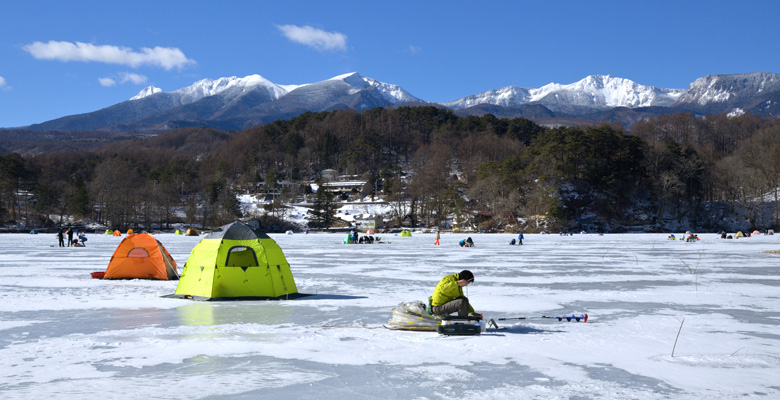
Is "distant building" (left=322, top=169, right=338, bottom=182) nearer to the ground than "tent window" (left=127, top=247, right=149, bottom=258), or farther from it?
farther from it

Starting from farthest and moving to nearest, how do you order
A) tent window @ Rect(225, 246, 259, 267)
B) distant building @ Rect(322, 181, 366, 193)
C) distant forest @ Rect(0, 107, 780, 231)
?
1. distant building @ Rect(322, 181, 366, 193)
2. distant forest @ Rect(0, 107, 780, 231)
3. tent window @ Rect(225, 246, 259, 267)

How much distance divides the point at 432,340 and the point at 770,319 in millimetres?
6435

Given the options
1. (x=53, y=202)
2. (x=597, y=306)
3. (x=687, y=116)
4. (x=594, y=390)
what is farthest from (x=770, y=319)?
(x=687, y=116)

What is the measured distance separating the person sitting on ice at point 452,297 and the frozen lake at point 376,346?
0.50 metres

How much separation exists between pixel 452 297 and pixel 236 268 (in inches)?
224

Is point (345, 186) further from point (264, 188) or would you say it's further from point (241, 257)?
point (241, 257)

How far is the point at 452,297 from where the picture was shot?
367 inches

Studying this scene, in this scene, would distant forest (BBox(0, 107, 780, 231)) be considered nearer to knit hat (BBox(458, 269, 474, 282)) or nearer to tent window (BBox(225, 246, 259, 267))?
tent window (BBox(225, 246, 259, 267))

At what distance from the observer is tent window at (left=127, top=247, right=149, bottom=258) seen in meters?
18.0

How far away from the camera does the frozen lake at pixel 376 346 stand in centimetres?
608

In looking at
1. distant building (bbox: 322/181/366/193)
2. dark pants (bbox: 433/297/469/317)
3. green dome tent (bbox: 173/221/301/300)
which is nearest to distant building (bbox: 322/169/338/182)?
distant building (bbox: 322/181/366/193)

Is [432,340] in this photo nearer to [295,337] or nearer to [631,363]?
[295,337]

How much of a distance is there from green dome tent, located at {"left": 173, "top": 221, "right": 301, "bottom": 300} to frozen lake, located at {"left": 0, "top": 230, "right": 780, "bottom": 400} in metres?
0.47

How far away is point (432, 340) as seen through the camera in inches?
341
